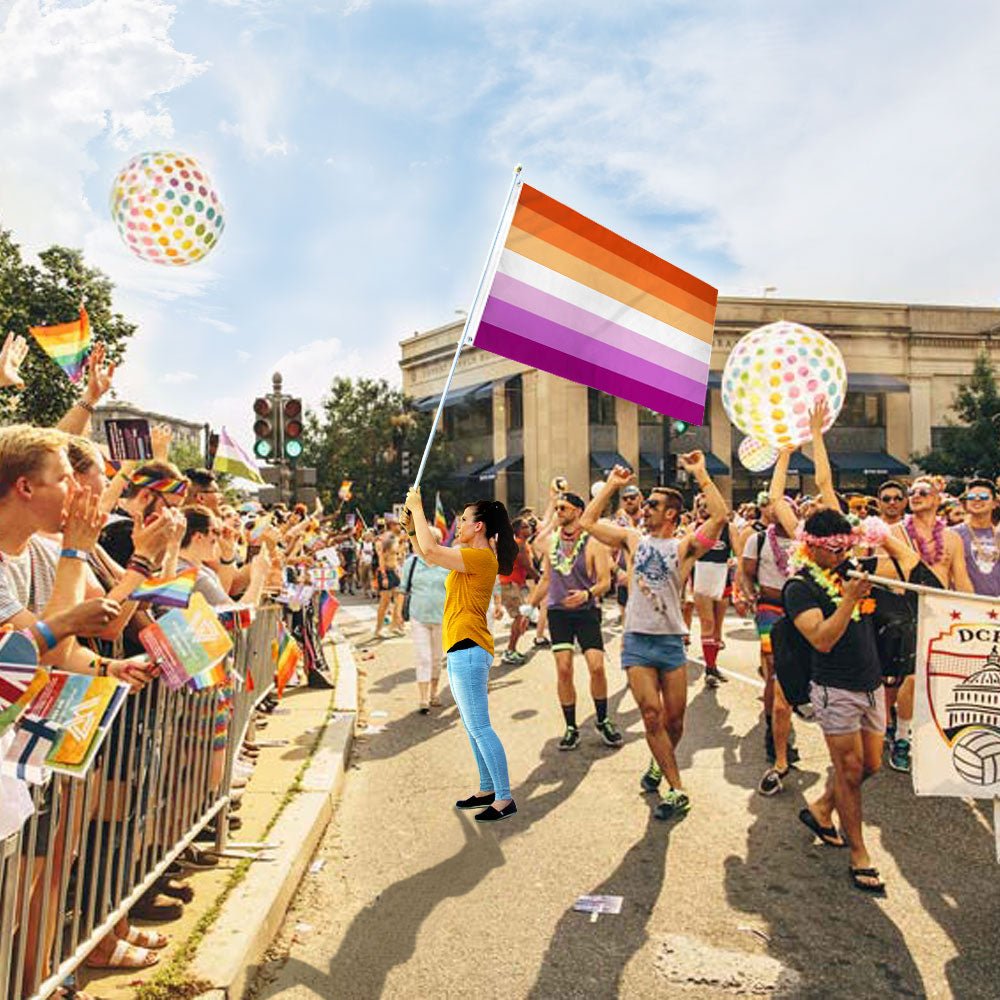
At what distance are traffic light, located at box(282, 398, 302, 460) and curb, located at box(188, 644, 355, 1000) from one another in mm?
7088

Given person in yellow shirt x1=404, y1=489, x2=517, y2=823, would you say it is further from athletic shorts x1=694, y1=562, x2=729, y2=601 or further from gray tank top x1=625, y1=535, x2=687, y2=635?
athletic shorts x1=694, y1=562, x2=729, y2=601

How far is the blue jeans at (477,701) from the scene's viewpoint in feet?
16.4

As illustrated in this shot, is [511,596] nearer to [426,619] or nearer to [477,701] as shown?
[426,619]

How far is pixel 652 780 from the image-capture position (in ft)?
20.6

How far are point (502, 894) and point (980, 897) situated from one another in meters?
2.33

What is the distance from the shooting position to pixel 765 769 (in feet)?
22.2

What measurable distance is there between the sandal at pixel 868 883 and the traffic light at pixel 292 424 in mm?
9994

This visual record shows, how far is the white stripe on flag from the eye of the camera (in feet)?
19.8

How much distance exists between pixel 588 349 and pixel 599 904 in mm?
3606

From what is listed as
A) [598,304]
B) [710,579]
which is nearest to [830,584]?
[598,304]

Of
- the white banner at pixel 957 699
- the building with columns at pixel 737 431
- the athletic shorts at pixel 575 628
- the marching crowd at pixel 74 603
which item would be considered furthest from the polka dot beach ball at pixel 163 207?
the building with columns at pixel 737 431

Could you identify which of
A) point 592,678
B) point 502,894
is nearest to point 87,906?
point 502,894

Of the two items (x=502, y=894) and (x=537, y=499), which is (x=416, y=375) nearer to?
(x=537, y=499)

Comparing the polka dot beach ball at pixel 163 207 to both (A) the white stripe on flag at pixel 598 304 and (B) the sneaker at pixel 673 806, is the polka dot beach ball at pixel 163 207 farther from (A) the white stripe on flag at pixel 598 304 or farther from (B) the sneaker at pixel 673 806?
(B) the sneaker at pixel 673 806
